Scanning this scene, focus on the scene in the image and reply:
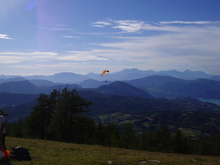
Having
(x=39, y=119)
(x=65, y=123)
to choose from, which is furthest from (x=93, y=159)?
A: (x=39, y=119)

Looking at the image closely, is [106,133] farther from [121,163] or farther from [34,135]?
[121,163]

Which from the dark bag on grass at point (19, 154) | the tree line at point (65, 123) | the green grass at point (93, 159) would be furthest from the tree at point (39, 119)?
the dark bag on grass at point (19, 154)

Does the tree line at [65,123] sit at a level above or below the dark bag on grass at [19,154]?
below

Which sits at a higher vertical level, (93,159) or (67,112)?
(93,159)

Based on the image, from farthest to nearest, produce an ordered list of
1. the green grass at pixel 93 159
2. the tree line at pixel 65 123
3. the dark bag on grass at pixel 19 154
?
the tree line at pixel 65 123 → the green grass at pixel 93 159 → the dark bag on grass at pixel 19 154

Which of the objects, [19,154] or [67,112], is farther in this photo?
[67,112]

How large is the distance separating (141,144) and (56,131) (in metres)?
35.1

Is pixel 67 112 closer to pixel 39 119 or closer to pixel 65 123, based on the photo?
pixel 65 123

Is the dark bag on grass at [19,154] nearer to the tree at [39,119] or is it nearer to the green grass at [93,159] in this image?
the green grass at [93,159]

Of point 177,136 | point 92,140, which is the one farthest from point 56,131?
point 177,136

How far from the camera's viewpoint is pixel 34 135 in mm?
46031

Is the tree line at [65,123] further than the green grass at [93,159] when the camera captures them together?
Yes

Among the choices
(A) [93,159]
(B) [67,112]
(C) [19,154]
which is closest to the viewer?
(C) [19,154]

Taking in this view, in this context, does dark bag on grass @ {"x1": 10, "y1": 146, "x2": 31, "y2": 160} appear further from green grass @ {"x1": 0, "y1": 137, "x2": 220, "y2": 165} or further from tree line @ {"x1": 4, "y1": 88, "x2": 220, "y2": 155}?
tree line @ {"x1": 4, "y1": 88, "x2": 220, "y2": 155}
